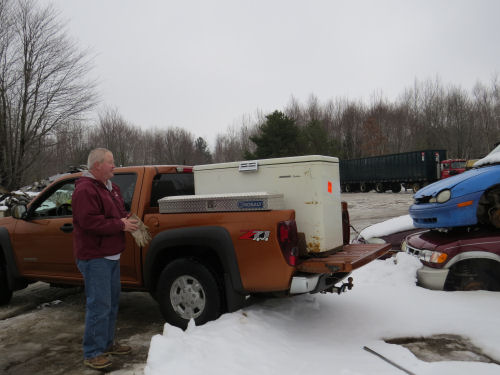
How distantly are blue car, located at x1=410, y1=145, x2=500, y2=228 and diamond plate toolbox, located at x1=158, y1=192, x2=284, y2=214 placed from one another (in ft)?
8.09

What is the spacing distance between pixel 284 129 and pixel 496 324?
34.0 m

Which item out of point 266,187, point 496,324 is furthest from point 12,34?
point 496,324

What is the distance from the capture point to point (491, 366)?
3160mm

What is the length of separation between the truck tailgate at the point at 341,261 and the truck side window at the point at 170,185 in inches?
73.3

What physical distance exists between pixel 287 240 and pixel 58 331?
A: 2.79m

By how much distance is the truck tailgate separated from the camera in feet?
11.3

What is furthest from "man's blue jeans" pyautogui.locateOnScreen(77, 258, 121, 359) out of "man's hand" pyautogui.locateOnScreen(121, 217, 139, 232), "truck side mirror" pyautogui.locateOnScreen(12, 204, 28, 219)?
→ "truck side mirror" pyautogui.locateOnScreen(12, 204, 28, 219)

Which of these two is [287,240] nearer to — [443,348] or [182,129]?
[443,348]

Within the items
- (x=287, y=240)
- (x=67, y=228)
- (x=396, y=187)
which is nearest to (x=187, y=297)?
(x=287, y=240)

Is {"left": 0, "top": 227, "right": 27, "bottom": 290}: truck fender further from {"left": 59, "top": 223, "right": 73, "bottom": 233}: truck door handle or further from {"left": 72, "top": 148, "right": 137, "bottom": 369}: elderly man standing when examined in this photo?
{"left": 72, "top": 148, "right": 137, "bottom": 369}: elderly man standing

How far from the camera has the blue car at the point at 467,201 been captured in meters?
4.93

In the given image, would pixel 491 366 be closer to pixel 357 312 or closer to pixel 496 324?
pixel 496 324

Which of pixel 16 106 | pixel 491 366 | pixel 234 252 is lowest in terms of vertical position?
pixel 491 366

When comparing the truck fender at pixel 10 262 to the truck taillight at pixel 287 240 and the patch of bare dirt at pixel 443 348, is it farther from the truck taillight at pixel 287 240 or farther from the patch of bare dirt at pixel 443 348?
the patch of bare dirt at pixel 443 348
